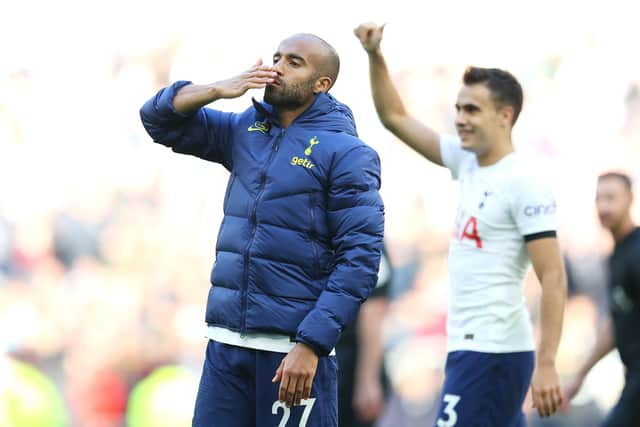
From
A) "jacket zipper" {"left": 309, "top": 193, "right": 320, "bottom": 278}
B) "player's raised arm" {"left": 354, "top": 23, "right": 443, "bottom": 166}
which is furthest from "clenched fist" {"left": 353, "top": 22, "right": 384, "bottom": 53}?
"jacket zipper" {"left": 309, "top": 193, "right": 320, "bottom": 278}

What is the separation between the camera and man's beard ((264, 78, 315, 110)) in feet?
14.4

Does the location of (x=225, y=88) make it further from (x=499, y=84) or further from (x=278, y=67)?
(x=499, y=84)

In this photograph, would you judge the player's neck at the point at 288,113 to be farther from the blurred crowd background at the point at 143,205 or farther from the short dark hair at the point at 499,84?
the blurred crowd background at the point at 143,205

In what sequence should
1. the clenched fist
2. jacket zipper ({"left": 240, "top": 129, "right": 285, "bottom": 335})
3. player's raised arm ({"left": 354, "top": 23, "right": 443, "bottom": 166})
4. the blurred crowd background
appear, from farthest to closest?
the blurred crowd background → player's raised arm ({"left": 354, "top": 23, "right": 443, "bottom": 166}) → the clenched fist → jacket zipper ({"left": 240, "top": 129, "right": 285, "bottom": 335})

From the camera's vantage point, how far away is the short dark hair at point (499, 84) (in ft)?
17.0

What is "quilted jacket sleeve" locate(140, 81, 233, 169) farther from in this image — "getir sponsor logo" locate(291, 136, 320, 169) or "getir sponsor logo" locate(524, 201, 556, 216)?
"getir sponsor logo" locate(524, 201, 556, 216)

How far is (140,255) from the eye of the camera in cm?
855

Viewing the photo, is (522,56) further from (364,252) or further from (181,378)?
(364,252)

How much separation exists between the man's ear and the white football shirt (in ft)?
2.90

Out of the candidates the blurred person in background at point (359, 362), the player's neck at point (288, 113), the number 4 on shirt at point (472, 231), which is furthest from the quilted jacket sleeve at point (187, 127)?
the blurred person in background at point (359, 362)

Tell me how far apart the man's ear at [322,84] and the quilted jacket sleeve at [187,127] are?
336mm

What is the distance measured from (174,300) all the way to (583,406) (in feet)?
9.70

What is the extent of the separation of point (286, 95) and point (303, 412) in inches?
40.9

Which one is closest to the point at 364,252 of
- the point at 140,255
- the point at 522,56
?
the point at 140,255
